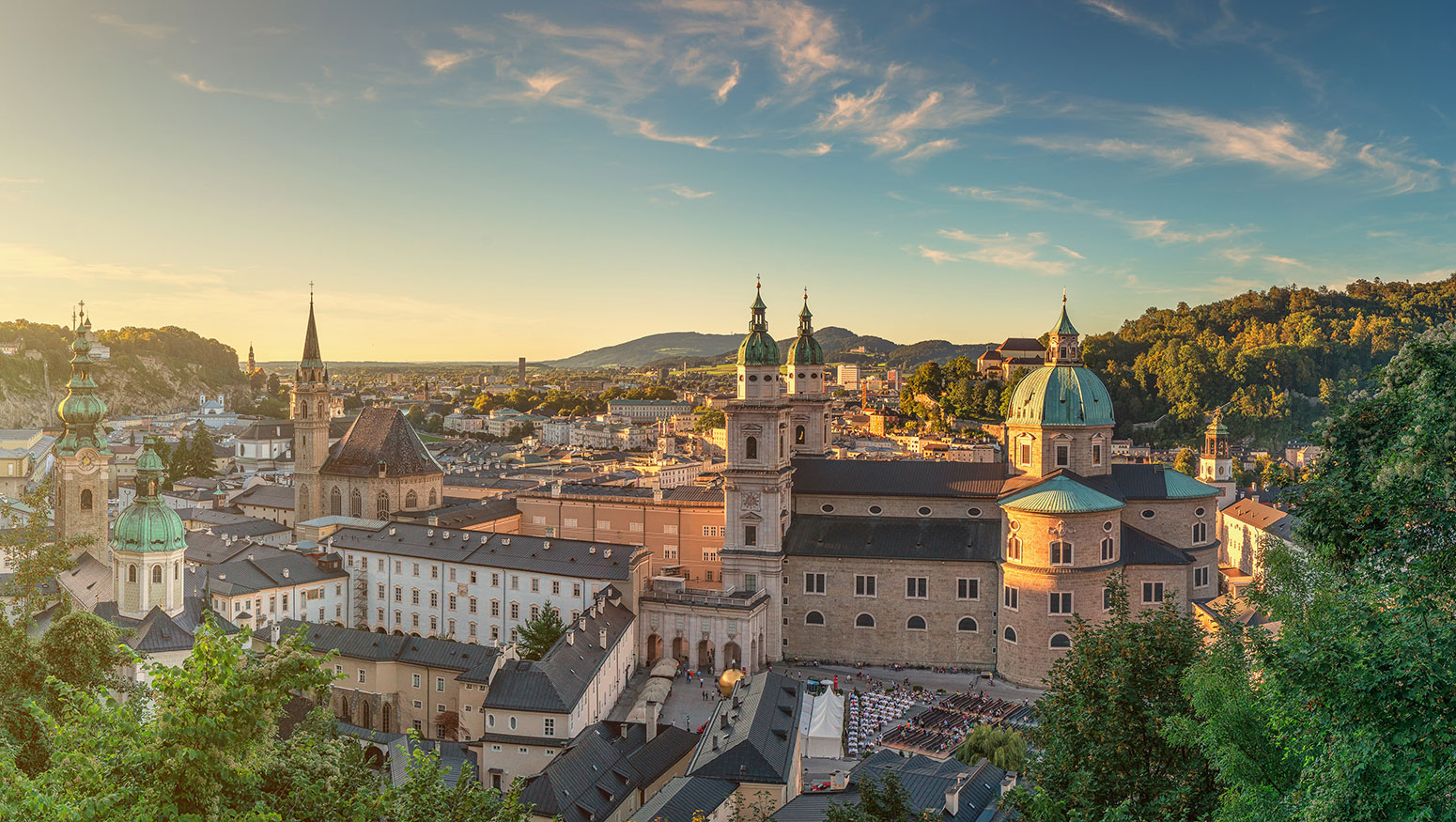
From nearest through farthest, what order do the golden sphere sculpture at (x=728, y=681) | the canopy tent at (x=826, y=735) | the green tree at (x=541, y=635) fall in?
the canopy tent at (x=826, y=735)
the green tree at (x=541, y=635)
the golden sphere sculpture at (x=728, y=681)

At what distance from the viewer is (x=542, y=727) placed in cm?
3491

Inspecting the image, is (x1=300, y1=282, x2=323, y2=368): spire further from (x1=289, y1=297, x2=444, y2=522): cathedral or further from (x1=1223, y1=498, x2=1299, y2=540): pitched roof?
(x1=1223, y1=498, x2=1299, y2=540): pitched roof

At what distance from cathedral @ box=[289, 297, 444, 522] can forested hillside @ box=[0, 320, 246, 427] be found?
9478 centimetres

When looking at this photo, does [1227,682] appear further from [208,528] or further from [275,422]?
[275,422]

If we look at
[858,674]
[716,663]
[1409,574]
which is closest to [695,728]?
[716,663]

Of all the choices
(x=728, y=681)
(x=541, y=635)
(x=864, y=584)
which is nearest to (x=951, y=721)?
(x=728, y=681)

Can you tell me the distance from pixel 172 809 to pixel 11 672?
12.2 meters

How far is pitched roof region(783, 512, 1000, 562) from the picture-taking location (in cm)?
4650

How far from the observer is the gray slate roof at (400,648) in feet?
128

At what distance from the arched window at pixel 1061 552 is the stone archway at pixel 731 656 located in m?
14.7

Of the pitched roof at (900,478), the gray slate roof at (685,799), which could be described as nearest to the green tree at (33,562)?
the gray slate roof at (685,799)

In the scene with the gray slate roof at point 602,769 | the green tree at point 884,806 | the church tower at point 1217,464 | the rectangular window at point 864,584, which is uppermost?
the church tower at point 1217,464

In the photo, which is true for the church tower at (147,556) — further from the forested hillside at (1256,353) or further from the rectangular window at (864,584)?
the forested hillside at (1256,353)

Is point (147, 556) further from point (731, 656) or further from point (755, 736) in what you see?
point (731, 656)
